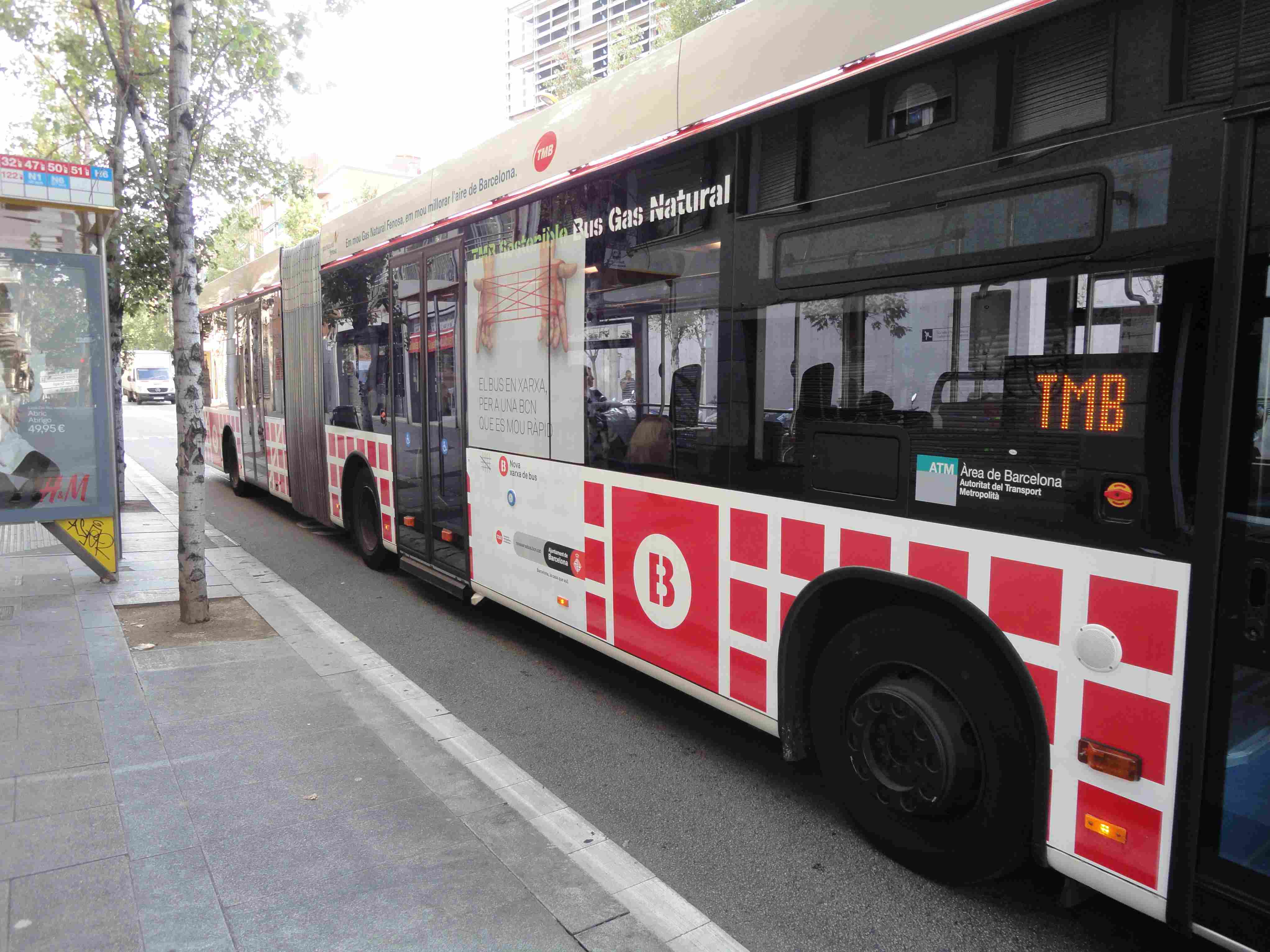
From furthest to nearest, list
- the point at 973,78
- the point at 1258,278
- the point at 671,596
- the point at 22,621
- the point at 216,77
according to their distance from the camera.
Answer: the point at 216,77 < the point at 22,621 < the point at 671,596 < the point at 973,78 < the point at 1258,278

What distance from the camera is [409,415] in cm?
701

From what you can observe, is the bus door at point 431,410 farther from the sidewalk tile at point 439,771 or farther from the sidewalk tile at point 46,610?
the sidewalk tile at point 46,610

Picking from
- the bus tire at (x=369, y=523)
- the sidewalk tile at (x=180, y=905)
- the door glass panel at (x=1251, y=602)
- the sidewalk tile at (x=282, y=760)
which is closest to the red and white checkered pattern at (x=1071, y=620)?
the door glass panel at (x=1251, y=602)

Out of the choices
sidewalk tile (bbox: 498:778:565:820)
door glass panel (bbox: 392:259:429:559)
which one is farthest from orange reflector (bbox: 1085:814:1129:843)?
door glass panel (bbox: 392:259:429:559)

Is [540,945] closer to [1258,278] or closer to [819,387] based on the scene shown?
[819,387]

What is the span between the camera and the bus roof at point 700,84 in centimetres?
295

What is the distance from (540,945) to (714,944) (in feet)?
1.82

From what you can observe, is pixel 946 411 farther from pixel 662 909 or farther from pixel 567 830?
pixel 567 830

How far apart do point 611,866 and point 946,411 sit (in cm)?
203

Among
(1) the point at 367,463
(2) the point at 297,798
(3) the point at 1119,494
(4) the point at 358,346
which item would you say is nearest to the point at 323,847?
(2) the point at 297,798

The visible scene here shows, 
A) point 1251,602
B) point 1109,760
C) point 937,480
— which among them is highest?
point 937,480

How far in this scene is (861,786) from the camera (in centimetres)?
332

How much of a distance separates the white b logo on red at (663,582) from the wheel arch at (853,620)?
68 centimetres

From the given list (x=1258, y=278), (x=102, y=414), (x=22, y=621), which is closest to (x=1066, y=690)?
(x=1258, y=278)
